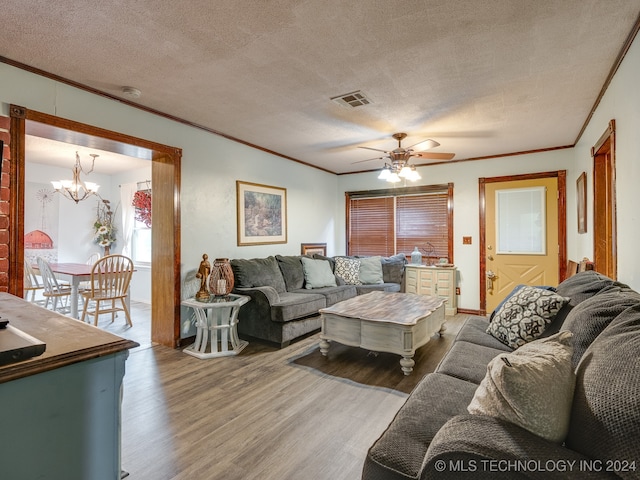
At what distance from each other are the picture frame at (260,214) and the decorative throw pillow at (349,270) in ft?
3.22

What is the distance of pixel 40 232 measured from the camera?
575 centimetres

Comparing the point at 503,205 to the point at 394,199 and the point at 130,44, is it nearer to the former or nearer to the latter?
the point at 394,199

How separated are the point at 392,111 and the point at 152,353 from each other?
3.49 meters

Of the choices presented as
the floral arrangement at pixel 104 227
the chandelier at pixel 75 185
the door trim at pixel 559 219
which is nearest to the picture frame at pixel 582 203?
the door trim at pixel 559 219

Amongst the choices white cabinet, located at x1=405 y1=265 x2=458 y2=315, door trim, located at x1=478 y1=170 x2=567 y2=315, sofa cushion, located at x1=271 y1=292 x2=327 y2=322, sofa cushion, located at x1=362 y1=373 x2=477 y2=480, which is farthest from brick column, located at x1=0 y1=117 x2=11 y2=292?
door trim, located at x1=478 y1=170 x2=567 y2=315

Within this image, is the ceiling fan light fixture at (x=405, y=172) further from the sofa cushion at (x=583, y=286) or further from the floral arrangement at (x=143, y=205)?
the floral arrangement at (x=143, y=205)

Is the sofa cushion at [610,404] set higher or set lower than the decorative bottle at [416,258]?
lower

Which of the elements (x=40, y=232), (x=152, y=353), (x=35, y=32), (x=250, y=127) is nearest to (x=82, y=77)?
(x=35, y=32)

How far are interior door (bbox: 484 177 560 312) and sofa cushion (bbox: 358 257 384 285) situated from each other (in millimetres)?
1667

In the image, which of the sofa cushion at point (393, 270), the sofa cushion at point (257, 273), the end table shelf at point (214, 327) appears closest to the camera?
the end table shelf at point (214, 327)

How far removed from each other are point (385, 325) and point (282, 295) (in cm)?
163

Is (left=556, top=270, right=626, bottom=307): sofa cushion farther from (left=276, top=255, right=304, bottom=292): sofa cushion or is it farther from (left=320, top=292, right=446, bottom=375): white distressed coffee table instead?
(left=276, top=255, right=304, bottom=292): sofa cushion

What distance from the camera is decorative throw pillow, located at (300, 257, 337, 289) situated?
4.74 meters

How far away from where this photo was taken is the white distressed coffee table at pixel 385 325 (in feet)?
9.40
